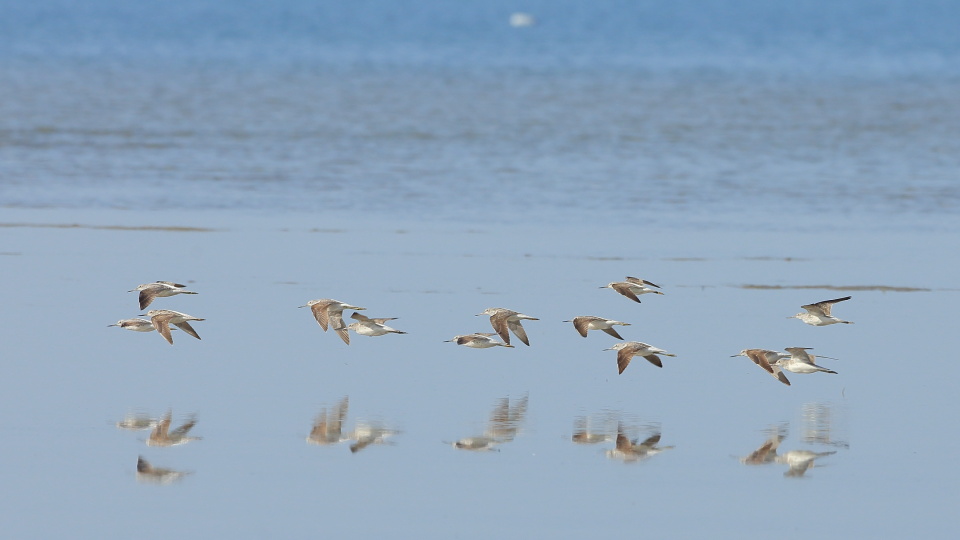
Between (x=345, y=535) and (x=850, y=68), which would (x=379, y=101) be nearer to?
(x=345, y=535)

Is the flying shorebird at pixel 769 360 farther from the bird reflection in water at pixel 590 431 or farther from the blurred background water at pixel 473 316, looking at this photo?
the bird reflection in water at pixel 590 431

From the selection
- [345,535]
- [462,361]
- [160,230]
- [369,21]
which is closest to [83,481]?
A: [345,535]

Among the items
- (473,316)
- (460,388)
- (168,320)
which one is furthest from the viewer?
(473,316)

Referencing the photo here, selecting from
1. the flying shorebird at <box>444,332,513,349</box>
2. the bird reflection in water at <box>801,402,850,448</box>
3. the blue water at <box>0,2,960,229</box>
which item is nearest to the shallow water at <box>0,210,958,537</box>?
the bird reflection in water at <box>801,402,850,448</box>

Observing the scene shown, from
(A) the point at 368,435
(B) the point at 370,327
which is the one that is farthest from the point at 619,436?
(B) the point at 370,327

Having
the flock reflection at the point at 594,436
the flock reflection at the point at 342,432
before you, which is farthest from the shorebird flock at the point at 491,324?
the flock reflection at the point at 342,432

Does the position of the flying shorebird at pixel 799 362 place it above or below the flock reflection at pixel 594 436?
above

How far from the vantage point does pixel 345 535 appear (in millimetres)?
6965

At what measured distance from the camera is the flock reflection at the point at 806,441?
8125mm

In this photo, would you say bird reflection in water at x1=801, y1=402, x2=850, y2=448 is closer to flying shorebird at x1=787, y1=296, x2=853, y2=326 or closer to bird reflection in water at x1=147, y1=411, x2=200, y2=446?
flying shorebird at x1=787, y1=296, x2=853, y2=326

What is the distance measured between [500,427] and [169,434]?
1.71 m

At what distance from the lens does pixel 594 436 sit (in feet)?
28.1

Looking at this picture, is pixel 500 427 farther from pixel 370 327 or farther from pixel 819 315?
pixel 819 315

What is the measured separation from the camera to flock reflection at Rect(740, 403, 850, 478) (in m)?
8.12
